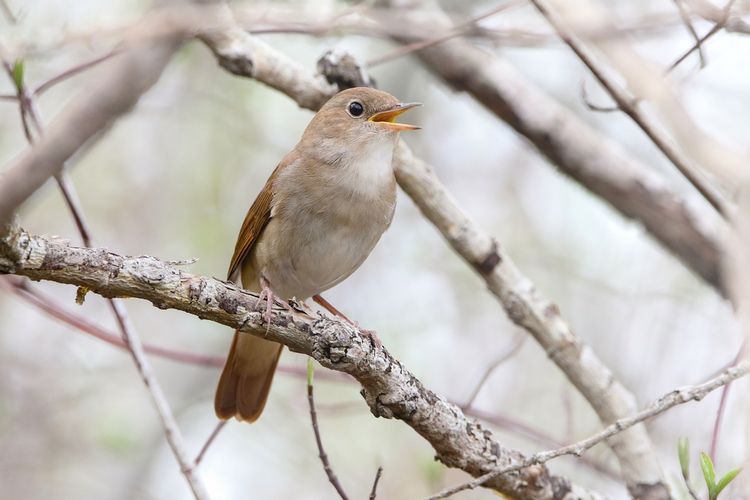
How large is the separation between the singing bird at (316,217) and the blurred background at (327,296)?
6.20 ft

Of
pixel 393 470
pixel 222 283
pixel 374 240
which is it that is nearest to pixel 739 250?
pixel 222 283

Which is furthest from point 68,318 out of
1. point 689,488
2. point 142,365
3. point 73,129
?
point 73,129

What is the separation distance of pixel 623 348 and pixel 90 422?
418 cm

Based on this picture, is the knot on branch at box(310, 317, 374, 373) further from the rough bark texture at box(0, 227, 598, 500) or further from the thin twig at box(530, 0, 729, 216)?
the thin twig at box(530, 0, 729, 216)

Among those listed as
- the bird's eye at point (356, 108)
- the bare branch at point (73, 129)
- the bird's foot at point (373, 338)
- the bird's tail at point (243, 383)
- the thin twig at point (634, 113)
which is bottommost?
the bare branch at point (73, 129)

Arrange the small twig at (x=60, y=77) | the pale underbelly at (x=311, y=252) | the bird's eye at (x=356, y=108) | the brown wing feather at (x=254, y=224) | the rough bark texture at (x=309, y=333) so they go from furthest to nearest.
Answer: the bird's eye at (x=356, y=108) → the brown wing feather at (x=254, y=224) → the pale underbelly at (x=311, y=252) → the small twig at (x=60, y=77) → the rough bark texture at (x=309, y=333)

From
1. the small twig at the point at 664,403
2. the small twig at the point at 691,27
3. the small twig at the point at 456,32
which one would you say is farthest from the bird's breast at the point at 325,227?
the small twig at the point at 664,403

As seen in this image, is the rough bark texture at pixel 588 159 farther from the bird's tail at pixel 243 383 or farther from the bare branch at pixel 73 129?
the bare branch at pixel 73 129

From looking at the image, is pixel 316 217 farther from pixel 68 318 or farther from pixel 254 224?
pixel 68 318

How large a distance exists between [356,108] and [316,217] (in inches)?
25.1

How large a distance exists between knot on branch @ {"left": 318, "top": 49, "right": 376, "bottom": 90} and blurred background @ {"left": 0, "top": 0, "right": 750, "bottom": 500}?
2.24 m

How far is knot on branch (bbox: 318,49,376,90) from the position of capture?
3.93m

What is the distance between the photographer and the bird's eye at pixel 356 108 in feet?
14.5

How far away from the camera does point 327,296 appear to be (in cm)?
738
